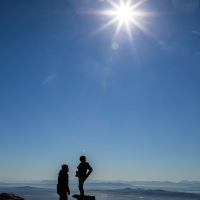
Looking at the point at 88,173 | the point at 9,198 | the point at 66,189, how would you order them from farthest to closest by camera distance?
1. the point at 9,198
2. the point at 88,173
3. the point at 66,189

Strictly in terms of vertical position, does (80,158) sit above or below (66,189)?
above

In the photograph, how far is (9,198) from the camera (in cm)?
2461

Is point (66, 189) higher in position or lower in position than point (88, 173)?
lower

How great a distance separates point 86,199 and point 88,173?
58.7 inches

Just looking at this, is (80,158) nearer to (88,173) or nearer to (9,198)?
(88,173)

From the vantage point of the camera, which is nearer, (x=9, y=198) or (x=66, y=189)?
(x=66, y=189)

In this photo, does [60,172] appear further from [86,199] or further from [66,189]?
[86,199]

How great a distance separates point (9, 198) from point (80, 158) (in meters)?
12.0

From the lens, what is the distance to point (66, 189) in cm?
1533

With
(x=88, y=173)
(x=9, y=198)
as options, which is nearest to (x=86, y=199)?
(x=88, y=173)

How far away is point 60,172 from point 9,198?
11962mm

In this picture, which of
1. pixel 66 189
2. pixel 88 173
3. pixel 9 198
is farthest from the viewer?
pixel 9 198

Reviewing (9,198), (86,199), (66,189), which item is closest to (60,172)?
(66,189)

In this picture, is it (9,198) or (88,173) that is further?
(9,198)
